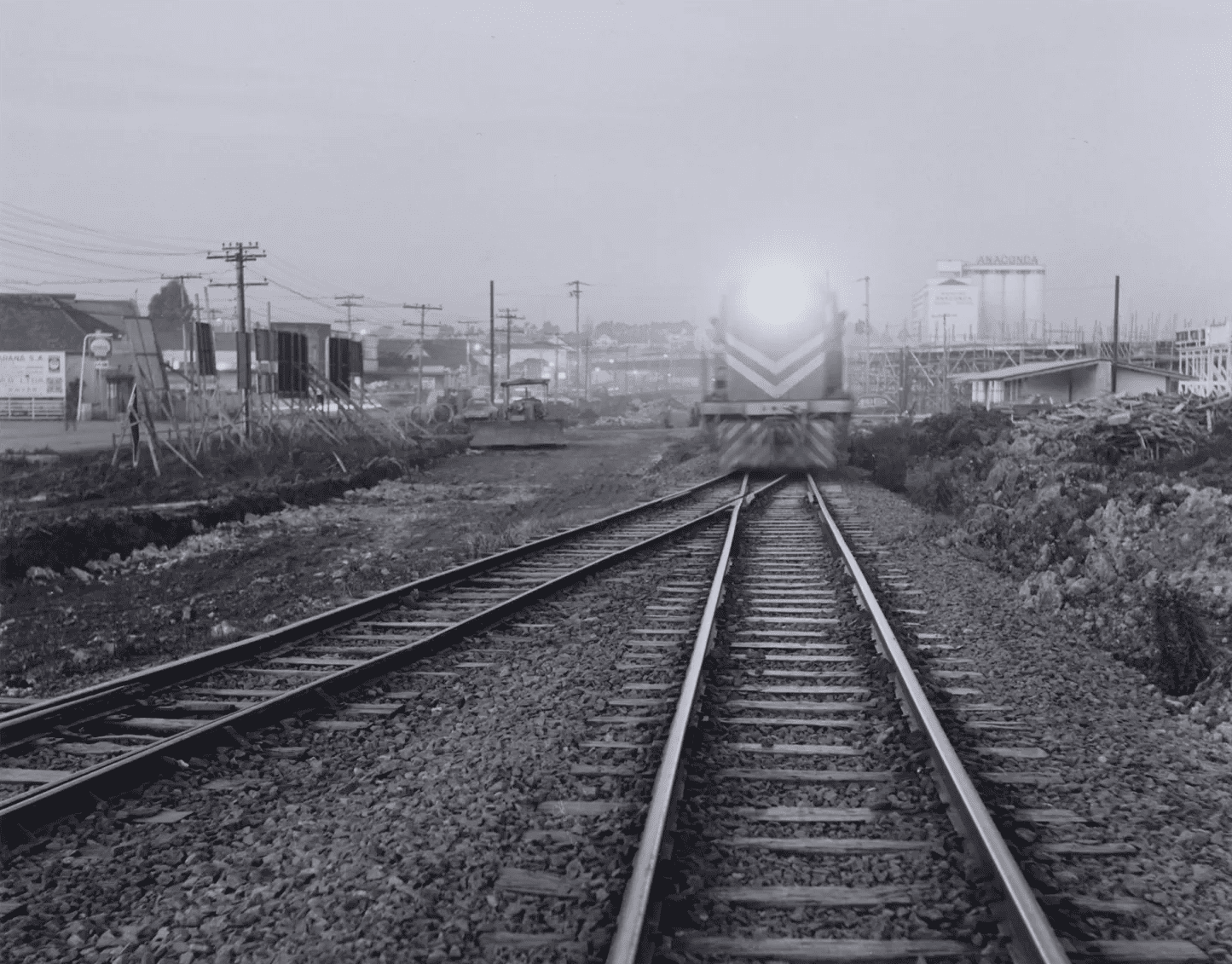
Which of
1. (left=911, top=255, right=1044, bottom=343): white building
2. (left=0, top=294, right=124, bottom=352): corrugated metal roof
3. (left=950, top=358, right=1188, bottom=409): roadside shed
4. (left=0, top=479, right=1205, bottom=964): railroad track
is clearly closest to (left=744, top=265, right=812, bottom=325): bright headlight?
(left=0, top=479, right=1205, bottom=964): railroad track

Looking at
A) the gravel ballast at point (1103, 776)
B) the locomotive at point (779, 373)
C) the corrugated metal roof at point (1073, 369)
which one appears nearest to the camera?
the gravel ballast at point (1103, 776)

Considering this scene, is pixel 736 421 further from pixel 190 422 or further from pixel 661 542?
pixel 190 422

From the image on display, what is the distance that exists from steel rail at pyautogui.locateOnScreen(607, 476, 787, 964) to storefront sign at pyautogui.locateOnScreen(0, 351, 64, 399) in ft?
156

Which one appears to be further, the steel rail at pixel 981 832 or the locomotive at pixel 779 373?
the locomotive at pixel 779 373

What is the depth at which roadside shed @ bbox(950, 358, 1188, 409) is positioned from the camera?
1528 inches

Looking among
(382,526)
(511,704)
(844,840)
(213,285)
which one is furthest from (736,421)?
(213,285)

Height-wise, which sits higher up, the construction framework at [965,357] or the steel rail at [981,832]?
the construction framework at [965,357]

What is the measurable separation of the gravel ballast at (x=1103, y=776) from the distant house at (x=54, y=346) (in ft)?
124

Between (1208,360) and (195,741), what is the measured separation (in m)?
36.9

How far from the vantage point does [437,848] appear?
4.29 meters

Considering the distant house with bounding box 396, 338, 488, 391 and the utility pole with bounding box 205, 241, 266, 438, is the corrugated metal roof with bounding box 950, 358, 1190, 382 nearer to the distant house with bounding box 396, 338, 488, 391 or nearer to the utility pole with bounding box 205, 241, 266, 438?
the utility pole with bounding box 205, 241, 266, 438

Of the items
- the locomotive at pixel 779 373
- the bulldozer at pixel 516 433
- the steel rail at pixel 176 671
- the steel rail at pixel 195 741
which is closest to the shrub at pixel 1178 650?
the steel rail at pixel 195 741

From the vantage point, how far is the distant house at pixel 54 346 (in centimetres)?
4675

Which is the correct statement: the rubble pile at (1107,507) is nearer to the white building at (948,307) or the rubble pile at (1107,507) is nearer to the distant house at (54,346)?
the distant house at (54,346)
